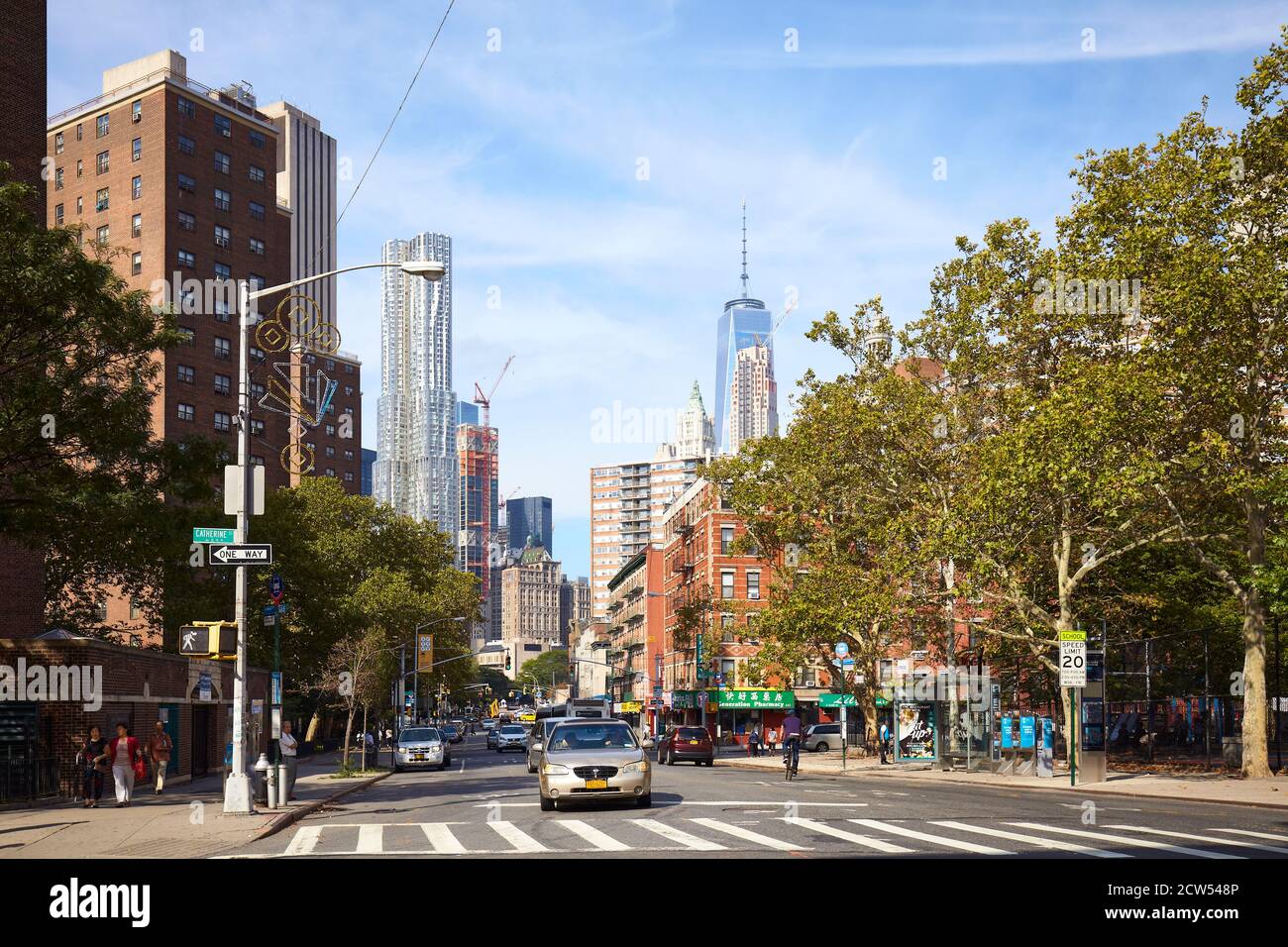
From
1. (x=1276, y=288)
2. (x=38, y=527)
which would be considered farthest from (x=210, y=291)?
(x=1276, y=288)

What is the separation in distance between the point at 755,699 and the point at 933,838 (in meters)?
76.7

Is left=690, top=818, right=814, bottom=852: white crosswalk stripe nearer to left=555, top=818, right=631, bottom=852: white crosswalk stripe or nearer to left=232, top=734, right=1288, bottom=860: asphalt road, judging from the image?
left=232, top=734, right=1288, bottom=860: asphalt road

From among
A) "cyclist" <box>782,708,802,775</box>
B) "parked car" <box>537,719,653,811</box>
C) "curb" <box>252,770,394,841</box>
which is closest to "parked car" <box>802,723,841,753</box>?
"cyclist" <box>782,708,802,775</box>

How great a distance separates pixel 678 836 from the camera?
17.3 meters

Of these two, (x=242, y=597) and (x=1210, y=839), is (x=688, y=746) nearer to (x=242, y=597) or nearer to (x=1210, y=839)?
(x=242, y=597)

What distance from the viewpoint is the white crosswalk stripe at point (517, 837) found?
1612 centimetres

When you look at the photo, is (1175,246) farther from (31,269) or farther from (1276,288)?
(31,269)

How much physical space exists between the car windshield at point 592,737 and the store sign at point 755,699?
221 ft

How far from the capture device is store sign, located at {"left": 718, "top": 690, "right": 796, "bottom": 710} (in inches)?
3588

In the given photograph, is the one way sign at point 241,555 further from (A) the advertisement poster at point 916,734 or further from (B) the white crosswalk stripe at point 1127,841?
(A) the advertisement poster at point 916,734
